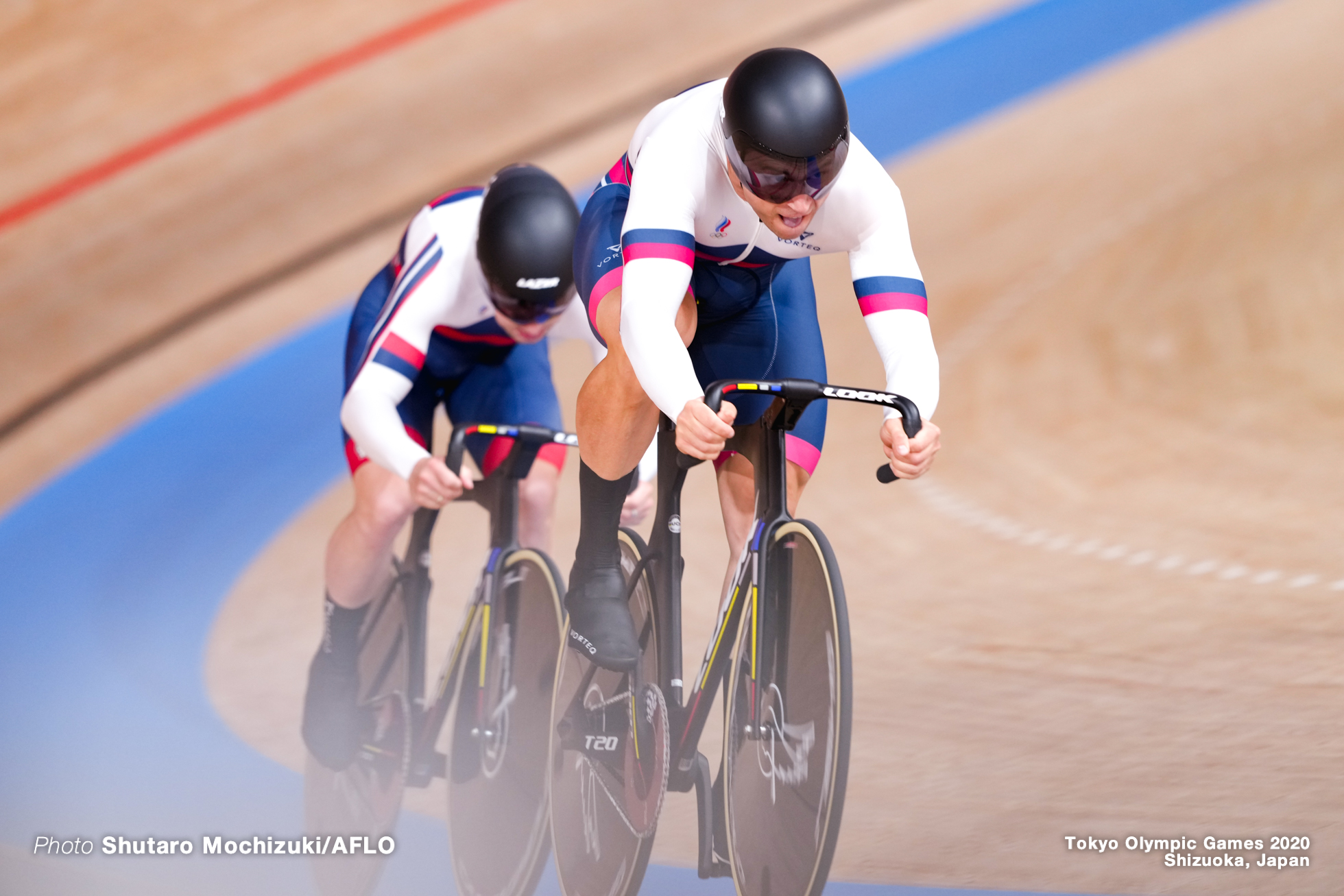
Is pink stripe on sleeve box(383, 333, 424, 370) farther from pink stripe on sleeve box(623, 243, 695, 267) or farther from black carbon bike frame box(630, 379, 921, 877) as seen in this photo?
pink stripe on sleeve box(623, 243, 695, 267)

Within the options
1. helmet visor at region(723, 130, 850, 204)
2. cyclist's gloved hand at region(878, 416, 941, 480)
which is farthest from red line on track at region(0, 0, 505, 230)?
cyclist's gloved hand at region(878, 416, 941, 480)

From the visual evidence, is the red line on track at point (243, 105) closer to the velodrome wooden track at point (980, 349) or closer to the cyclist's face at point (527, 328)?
the velodrome wooden track at point (980, 349)

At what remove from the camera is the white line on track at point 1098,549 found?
12.6ft

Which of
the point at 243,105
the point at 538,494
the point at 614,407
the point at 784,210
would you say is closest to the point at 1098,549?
the point at 538,494

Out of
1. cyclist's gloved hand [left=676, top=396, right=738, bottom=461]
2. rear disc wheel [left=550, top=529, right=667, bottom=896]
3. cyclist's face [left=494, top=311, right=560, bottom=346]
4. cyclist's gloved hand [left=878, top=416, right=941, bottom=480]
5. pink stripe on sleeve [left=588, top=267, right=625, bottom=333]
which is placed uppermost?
cyclist's face [left=494, top=311, right=560, bottom=346]

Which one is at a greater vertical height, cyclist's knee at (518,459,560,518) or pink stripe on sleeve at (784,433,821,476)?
cyclist's knee at (518,459,560,518)

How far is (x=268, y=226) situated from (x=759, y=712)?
5.28 meters

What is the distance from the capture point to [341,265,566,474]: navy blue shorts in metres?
2.95

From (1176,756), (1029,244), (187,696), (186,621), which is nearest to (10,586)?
(186,621)

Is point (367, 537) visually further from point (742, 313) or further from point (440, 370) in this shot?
point (742, 313)

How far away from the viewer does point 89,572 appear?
4629 millimetres

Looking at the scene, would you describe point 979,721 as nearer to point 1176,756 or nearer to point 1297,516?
point 1176,756

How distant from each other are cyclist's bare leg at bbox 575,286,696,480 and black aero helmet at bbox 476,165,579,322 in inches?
17.8

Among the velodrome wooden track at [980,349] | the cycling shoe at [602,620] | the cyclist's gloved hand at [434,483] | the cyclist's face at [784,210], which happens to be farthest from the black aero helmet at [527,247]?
the velodrome wooden track at [980,349]
